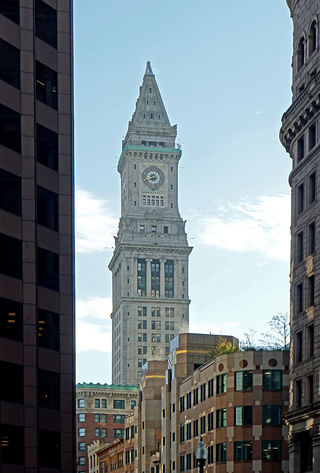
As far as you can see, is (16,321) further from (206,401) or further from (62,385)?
(206,401)

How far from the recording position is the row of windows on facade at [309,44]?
7483 cm

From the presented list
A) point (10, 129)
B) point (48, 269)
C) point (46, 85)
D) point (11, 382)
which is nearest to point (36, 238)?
point (48, 269)

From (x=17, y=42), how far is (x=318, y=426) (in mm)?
30291

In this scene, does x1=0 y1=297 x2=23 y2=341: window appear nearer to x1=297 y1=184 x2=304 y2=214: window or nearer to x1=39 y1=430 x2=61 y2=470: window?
x1=39 y1=430 x2=61 y2=470: window

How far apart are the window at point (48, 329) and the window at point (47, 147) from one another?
29.6 feet

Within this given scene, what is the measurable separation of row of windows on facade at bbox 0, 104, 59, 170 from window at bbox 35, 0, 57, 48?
590 centimetres

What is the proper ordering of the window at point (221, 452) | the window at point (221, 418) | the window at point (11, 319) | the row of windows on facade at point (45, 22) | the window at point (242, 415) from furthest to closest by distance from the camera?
1. the window at point (221, 418)
2. the window at point (221, 452)
3. the window at point (242, 415)
4. the row of windows on facade at point (45, 22)
5. the window at point (11, 319)

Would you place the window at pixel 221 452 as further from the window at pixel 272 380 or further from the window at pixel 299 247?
the window at pixel 299 247

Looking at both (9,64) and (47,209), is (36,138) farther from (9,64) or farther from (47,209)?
(9,64)

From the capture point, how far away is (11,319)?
59.1 meters

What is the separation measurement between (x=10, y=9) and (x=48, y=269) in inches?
619

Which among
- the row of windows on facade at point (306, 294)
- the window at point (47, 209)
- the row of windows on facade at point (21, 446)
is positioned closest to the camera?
the row of windows on facade at point (21, 446)

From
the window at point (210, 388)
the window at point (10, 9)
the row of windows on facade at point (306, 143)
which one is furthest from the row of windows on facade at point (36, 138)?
the window at point (210, 388)

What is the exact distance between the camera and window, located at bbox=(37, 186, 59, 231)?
207 ft
